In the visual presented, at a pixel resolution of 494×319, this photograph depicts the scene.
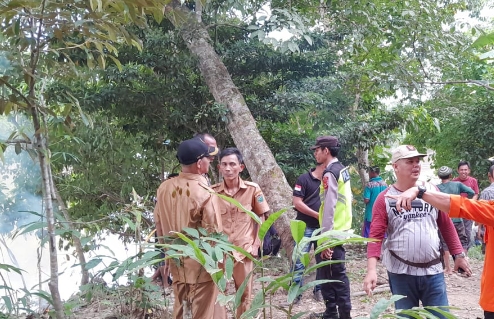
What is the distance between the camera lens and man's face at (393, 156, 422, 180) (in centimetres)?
300

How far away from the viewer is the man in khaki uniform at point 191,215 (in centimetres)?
325

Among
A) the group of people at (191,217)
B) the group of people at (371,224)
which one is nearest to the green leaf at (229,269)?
the group of people at (371,224)

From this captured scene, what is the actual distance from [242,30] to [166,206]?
4.80m

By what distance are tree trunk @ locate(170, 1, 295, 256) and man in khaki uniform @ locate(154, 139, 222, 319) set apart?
2.46 meters

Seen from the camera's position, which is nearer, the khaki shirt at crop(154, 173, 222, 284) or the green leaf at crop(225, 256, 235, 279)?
the green leaf at crop(225, 256, 235, 279)

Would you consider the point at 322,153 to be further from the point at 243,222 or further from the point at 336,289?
the point at 336,289

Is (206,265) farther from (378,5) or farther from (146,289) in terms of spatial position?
(378,5)

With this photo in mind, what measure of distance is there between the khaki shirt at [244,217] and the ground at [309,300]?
60 cm

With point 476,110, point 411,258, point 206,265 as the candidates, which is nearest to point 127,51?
point 411,258

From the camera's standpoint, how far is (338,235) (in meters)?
1.66

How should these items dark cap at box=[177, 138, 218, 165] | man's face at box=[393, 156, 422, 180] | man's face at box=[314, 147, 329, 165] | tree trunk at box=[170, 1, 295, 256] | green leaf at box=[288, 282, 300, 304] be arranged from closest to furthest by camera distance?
green leaf at box=[288, 282, 300, 304] → man's face at box=[393, 156, 422, 180] → dark cap at box=[177, 138, 218, 165] → man's face at box=[314, 147, 329, 165] → tree trunk at box=[170, 1, 295, 256]

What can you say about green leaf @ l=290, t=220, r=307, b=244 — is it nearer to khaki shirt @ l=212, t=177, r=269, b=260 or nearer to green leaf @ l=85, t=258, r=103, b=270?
green leaf @ l=85, t=258, r=103, b=270

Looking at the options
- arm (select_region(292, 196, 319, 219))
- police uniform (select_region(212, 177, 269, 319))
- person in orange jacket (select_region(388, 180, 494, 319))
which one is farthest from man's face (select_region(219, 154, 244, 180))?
person in orange jacket (select_region(388, 180, 494, 319))

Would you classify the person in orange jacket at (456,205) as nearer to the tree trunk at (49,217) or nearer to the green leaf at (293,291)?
the green leaf at (293,291)
